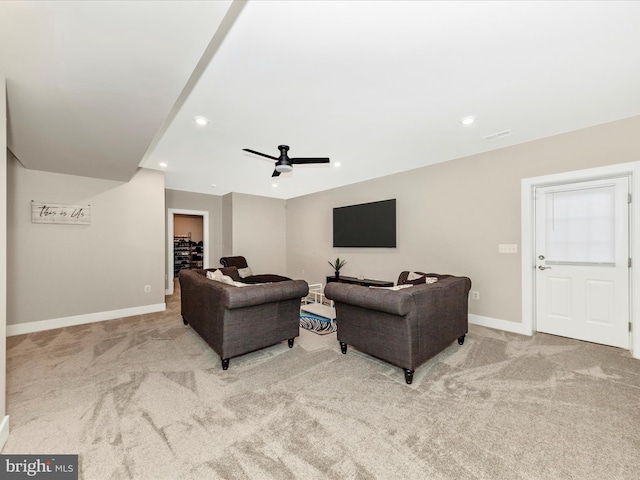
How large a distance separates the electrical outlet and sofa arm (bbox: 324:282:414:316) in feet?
7.13

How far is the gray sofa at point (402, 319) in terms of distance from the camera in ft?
7.36

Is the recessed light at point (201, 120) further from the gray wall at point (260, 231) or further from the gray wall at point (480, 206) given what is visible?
the gray wall at point (260, 231)

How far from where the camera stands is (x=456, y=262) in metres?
4.01

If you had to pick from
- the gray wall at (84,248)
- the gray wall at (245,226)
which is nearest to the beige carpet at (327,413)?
the gray wall at (84,248)

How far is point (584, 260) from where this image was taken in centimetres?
312

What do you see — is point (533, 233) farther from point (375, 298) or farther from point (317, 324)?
point (317, 324)

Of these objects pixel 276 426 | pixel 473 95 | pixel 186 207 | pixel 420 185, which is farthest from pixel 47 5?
pixel 186 207

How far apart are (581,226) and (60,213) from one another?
6.88 m

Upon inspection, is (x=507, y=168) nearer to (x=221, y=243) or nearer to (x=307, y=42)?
(x=307, y=42)

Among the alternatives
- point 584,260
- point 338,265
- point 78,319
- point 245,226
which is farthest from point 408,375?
point 245,226

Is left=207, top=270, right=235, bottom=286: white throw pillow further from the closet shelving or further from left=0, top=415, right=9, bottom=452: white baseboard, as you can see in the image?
the closet shelving

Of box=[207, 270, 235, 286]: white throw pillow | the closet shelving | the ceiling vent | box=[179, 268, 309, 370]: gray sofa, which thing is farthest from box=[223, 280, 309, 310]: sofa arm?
the closet shelving

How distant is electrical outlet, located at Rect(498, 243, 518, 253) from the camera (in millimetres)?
3471

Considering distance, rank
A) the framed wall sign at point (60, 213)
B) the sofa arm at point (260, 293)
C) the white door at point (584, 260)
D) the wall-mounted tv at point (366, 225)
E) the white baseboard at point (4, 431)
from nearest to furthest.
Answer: the white baseboard at point (4, 431)
the sofa arm at point (260, 293)
the white door at point (584, 260)
the framed wall sign at point (60, 213)
the wall-mounted tv at point (366, 225)
